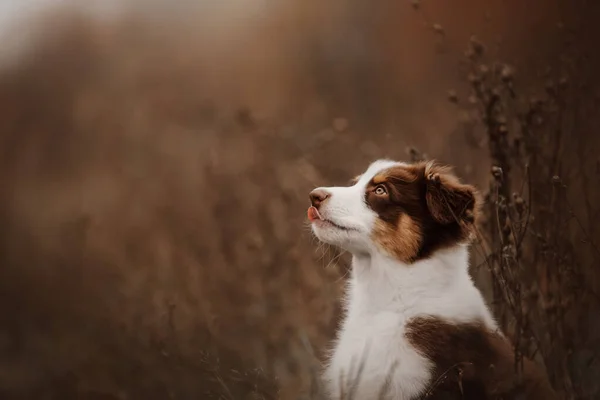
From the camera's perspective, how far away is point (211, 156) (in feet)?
8.44

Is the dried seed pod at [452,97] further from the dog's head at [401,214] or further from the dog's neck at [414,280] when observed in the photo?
the dog's neck at [414,280]

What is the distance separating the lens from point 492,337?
7.07ft

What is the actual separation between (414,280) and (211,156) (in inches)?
30.9

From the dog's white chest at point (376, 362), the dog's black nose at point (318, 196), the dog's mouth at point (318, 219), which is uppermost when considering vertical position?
the dog's black nose at point (318, 196)

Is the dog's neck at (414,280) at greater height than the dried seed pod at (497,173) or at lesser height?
lesser

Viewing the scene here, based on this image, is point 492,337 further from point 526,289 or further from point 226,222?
point 226,222

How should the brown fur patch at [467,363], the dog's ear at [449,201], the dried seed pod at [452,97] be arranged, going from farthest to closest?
the dried seed pod at [452,97] → the dog's ear at [449,201] → the brown fur patch at [467,363]

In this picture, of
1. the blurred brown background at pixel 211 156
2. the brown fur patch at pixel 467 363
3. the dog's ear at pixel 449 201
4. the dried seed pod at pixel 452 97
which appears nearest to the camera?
the brown fur patch at pixel 467 363

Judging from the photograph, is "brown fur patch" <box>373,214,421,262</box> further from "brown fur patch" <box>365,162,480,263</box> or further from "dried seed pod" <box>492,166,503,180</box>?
"dried seed pod" <box>492,166,503,180</box>

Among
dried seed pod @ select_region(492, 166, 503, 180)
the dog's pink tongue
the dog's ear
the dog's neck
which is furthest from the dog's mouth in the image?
dried seed pod @ select_region(492, 166, 503, 180)

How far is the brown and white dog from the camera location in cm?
207

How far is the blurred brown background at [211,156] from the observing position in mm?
2461

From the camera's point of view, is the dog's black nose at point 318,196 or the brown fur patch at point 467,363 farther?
the dog's black nose at point 318,196

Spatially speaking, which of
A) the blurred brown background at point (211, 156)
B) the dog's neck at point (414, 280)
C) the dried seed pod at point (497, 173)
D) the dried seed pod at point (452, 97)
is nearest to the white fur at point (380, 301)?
the dog's neck at point (414, 280)
